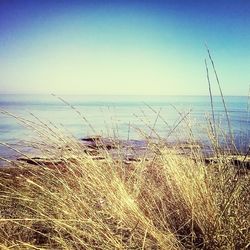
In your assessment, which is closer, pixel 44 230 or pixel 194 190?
pixel 194 190

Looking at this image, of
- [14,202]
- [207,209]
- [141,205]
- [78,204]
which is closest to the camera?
[207,209]

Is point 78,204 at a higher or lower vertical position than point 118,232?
higher

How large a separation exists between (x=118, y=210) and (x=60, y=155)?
57 cm

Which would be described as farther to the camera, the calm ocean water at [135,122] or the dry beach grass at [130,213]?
the calm ocean water at [135,122]

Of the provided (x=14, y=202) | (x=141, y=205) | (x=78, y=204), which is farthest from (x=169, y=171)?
(x=14, y=202)

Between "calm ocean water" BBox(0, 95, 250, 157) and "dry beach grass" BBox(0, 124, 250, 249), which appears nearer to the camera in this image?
"dry beach grass" BBox(0, 124, 250, 249)

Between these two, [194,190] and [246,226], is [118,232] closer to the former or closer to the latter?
[194,190]

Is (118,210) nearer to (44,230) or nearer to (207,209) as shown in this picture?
(207,209)

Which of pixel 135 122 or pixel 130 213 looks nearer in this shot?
pixel 130 213

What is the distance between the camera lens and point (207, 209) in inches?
72.2

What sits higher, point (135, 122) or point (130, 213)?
point (130, 213)

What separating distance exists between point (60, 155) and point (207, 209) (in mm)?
982

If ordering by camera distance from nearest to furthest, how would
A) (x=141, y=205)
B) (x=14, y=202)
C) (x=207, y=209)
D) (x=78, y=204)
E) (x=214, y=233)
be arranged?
(x=214, y=233)
(x=207, y=209)
(x=78, y=204)
(x=141, y=205)
(x=14, y=202)

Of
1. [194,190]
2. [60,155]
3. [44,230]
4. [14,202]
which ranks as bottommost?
[44,230]
